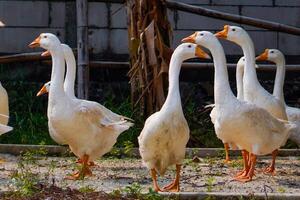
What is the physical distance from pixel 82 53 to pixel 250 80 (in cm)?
300

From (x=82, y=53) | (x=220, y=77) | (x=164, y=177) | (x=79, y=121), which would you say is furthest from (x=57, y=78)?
(x=82, y=53)

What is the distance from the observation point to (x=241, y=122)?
7.77m

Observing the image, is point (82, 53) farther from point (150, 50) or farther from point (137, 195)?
point (137, 195)

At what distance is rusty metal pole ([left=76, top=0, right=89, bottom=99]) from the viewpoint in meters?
11.1

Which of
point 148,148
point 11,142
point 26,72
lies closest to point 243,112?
point 148,148

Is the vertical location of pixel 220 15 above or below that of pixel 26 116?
above

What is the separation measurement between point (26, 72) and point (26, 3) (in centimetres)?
106

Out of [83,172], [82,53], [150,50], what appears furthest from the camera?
[82,53]

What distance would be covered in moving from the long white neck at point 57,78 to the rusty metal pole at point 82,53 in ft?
8.44

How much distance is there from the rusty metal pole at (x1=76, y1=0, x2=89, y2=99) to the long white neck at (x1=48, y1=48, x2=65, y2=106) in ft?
8.44

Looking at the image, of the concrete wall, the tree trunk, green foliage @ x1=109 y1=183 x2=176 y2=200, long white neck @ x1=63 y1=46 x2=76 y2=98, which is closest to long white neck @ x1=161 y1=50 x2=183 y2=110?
green foliage @ x1=109 y1=183 x2=176 y2=200

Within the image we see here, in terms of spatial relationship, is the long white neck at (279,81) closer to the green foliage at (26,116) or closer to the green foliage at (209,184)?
the green foliage at (209,184)

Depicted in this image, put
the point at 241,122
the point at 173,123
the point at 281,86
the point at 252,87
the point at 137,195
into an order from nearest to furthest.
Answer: the point at 137,195, the point at 173,123, the point at 241,122, the point at 252,87, the point at 281,86

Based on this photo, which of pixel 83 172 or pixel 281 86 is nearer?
pixel 83 172
